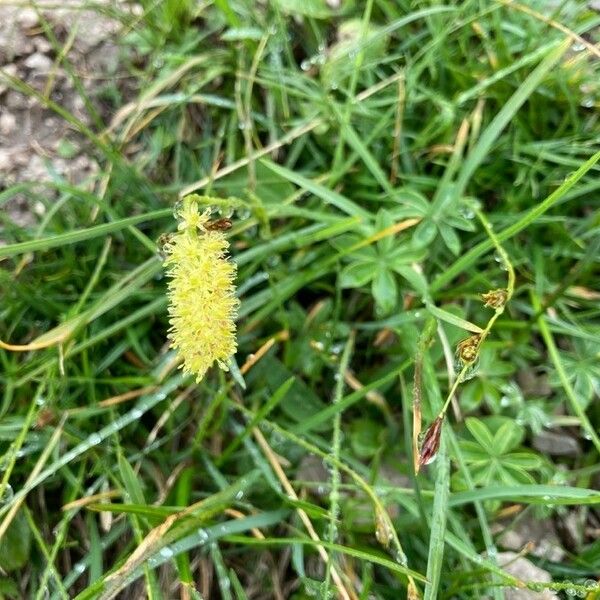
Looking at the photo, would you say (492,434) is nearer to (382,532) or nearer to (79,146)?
(382,532)

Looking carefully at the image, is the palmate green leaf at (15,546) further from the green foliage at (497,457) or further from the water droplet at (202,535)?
the green foliage at (497,457)

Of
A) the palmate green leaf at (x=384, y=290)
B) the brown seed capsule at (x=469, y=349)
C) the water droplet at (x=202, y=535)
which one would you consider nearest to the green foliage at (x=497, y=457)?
the palmate green leaf at (x=384, y=290)

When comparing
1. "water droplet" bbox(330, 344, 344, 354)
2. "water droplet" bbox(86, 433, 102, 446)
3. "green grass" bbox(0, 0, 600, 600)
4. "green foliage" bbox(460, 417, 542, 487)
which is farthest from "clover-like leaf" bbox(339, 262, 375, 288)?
"water droplet" bbox(86, 433, 102, 446)

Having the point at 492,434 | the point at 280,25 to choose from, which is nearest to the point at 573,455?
the point at 492,434

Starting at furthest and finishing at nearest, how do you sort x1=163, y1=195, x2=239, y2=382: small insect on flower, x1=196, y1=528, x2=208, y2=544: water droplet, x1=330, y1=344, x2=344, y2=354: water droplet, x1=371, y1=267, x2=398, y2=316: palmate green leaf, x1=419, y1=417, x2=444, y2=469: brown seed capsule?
x1=330, y1=344, x2=344, y2=354: water droplet → x1=371, y1=267, x2=398, y2=316: palmate green leaf → x1=196, y1=528, x2=208, y2=544: water droplet → x1=419, y1=417, x2=444, y2=469: brown seed capsule → x1=163, y1=195, x2=239, y2=382: small insect on flower

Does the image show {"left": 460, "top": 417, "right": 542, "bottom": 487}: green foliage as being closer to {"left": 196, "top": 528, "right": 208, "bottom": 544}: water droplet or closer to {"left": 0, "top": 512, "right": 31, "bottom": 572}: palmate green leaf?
{"left": 196, "top": 528, "right": 208, "bottom": 544}: water droplet
